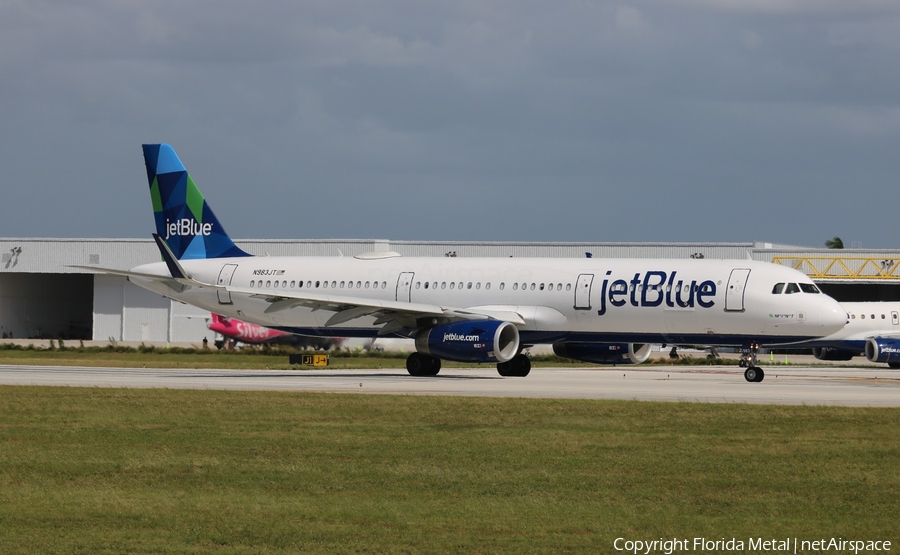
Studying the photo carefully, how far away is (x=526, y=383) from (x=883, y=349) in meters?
27.4

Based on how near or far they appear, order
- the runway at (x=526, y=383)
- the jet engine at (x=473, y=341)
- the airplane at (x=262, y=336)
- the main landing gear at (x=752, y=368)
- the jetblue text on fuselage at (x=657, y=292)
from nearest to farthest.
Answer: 1. the runway at (x=526, y=383)
2. the jet engine at (x=473, y=341)
3. the jetblue text on fuselage at (x=657, y=292)
4. the main landing gear at (x=752, y=368)
5. the airplane at (x=262, y=336)

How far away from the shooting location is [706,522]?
43.1 ft

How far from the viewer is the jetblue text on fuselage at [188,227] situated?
156 ft

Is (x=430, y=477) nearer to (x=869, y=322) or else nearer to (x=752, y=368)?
(x=752, y=368)

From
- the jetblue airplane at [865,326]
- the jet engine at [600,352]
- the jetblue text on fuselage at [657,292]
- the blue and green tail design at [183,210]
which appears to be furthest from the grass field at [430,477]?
the jetblue airplane at [865,326]

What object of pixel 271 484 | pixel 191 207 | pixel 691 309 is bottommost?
pixel 271 484

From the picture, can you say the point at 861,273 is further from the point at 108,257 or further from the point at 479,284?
the point at 108,257

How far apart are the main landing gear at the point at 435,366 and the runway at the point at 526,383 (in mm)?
427

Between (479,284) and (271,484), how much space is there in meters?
27.0

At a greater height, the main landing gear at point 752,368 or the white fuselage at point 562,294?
the white fuselage at point 562,294

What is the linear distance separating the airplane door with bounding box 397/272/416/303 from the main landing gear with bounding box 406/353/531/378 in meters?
2.35

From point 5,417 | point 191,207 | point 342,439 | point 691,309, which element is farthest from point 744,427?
point 191,207

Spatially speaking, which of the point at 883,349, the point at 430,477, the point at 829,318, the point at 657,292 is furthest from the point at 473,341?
the point at 883,349

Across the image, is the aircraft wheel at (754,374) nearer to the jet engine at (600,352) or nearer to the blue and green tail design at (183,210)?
the jet engine at (600,352)
